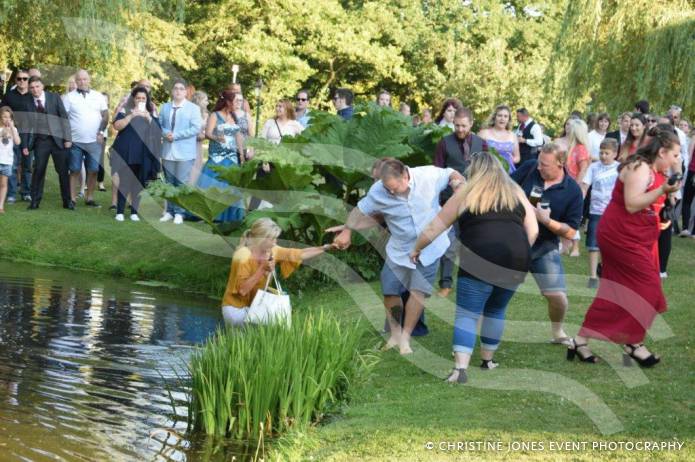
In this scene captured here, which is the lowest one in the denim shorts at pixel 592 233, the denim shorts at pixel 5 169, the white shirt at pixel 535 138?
the denim shorts at pixel 5 169

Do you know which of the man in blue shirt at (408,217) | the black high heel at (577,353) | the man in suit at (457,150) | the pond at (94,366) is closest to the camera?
the pond at (94,366)

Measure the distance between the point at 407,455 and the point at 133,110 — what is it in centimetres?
1191

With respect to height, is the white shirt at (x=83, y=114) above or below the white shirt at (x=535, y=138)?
below

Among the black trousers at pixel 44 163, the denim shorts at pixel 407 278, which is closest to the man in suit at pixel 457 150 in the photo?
the denim shorts at pixel 407 278

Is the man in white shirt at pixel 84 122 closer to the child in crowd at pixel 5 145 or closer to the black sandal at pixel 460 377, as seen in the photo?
the child in crowd at pixel 5 145

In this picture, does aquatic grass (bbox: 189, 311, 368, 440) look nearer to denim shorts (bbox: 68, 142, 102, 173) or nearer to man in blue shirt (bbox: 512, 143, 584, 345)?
man in blue shirt (bbox: 512, 143, 584, 345)

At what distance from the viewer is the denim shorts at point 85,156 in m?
18.8

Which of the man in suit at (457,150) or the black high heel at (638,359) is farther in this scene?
the man in suit at (457,150)

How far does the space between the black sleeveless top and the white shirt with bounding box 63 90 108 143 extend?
11.3 meters

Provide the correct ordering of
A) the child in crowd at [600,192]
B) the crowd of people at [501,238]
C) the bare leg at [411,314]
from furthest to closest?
the child in crowd at [600,192], the bare leg at [411,314], the crowd of people at [501,238]

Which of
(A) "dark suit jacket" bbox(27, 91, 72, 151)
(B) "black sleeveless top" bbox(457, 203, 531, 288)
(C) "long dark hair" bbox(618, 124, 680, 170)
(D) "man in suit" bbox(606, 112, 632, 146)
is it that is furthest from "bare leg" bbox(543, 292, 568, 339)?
(A) "dark suit jacket" bbox(27, 91, 72, 151)

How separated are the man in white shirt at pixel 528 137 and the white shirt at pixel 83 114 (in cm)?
695

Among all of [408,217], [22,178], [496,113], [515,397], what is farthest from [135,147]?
[515,397]

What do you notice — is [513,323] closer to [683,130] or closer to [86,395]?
[86,395]
